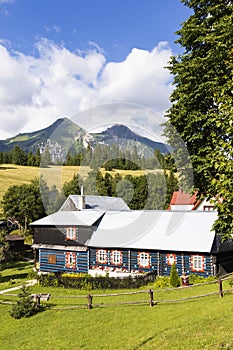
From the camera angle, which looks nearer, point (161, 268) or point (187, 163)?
point (187, 163)

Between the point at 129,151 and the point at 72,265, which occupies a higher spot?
the point at 129,151

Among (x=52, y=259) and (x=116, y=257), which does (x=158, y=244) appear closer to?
(x=116, y=257)

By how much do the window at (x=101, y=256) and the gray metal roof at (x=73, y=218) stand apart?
8.08 ft

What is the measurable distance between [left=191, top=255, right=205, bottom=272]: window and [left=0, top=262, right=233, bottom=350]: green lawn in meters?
6.25

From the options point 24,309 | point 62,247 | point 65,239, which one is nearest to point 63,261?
point 62,247

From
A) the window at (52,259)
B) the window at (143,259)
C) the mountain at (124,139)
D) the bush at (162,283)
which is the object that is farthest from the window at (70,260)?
the mountain at (124,139)

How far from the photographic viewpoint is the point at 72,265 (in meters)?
28.8

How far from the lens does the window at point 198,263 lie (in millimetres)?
22905

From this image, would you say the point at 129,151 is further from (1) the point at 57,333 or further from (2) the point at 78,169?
(1) the point at 57,333

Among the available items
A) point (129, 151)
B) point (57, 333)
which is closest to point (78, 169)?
point (129, 151)

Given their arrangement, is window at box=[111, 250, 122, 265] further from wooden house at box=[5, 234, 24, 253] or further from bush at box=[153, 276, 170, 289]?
wooden house at box=[5, 234, 24, 253]

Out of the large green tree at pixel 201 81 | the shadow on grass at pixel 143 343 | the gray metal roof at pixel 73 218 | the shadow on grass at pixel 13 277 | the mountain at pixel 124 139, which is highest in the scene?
the large green tree at pixel 201 81

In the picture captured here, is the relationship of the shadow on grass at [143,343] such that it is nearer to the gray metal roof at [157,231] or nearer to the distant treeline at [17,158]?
the gray metal roof at [157,231]

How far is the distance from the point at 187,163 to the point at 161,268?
987cm
